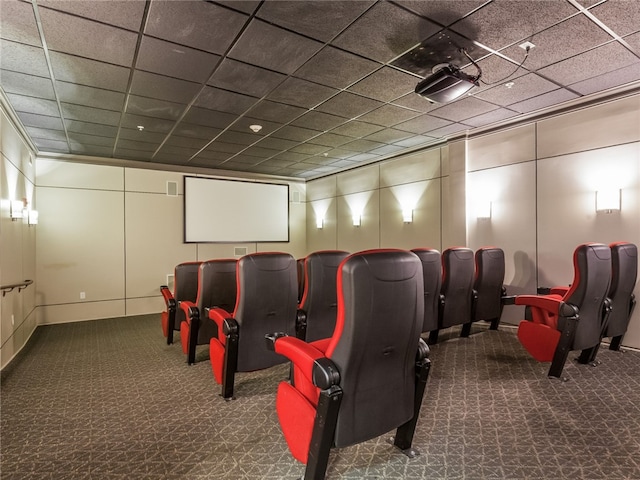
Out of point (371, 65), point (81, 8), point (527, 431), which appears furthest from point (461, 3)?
point (527, 431)

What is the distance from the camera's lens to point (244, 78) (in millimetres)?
3680

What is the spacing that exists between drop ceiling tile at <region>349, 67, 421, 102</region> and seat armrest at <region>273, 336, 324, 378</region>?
Answer: 9.39ft

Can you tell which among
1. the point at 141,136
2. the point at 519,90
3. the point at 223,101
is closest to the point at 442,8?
the point at 519,90

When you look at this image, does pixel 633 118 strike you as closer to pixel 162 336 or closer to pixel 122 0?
pixel 122 0

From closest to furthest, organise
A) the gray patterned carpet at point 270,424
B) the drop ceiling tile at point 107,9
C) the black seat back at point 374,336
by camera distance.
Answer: the black seat back at point 374,336 → the gray patterned carpet at point 270,424 → the drop ceiling tile at point 107,9

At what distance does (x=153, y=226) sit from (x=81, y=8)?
17.6 feet

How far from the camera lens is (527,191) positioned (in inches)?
201

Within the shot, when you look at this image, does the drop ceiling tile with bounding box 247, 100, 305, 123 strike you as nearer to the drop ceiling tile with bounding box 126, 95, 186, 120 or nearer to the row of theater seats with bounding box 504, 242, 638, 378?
the drop ceiling tile with bounding box 126, 95, 186, 120

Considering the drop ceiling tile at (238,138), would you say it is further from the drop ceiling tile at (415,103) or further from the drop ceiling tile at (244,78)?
the drop ceiling tile at (415,103)

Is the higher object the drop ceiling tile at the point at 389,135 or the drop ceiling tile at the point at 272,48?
the drop ceiling tile at the point at 389,135

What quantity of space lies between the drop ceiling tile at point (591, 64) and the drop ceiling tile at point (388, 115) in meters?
1.59

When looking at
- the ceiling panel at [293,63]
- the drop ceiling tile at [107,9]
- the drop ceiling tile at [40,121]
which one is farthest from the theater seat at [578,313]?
the drop ceiling tile at [40,121]

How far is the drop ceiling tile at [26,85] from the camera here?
357 centimetres

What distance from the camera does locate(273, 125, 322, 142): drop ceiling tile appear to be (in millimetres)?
5418
